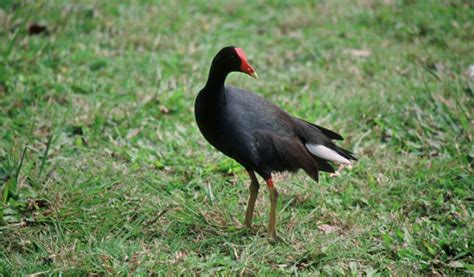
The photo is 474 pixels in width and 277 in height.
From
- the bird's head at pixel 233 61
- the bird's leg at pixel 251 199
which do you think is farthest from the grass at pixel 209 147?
the bird's head at pixel 233 61

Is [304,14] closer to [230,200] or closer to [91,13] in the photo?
[91,13]

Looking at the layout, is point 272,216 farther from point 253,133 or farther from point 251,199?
point 253,133

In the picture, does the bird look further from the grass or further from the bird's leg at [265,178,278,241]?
the grass

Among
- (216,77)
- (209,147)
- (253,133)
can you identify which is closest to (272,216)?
(253,133)

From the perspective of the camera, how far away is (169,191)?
3.81 meters

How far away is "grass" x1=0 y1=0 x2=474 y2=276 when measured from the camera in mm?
3199

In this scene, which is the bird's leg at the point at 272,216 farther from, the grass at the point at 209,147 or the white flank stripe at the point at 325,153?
the white flank stripe at the point at 325,153

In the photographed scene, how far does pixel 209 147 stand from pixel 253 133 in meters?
1.17

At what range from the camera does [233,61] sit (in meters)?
3.14

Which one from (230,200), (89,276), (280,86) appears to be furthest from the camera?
(280,86)

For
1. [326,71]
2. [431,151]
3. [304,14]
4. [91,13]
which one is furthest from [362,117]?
[91,13]

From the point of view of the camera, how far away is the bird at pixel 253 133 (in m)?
3.18

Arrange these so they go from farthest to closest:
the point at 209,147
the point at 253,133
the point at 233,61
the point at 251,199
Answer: the point at 209,147
the point at 251,199
the point at 253,133
the point at 233,61

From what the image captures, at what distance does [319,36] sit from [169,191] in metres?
3.17
